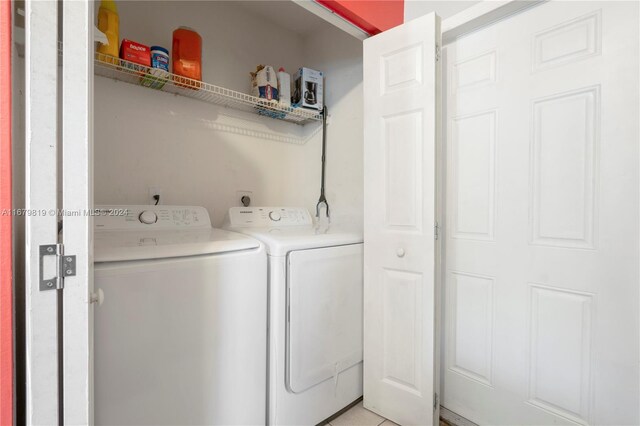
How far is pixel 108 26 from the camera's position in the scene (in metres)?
1.44

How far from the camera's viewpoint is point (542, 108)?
1.31 m

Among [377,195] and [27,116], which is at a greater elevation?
[27,116]

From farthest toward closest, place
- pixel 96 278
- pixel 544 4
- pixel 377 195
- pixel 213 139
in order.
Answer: pixel 213 139
pixel 377 195
pixel 544 4
pixel 96 278

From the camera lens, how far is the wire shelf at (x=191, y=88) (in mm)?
1535

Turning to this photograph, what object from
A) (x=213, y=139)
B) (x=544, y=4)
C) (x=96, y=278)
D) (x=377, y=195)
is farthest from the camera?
(x=213, y=139)

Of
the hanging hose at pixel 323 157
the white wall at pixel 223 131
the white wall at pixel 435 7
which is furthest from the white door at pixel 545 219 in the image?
the hanging hose at pixel 323 157

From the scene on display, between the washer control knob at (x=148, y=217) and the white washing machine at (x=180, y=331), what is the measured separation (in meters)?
0.18

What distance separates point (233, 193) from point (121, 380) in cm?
138

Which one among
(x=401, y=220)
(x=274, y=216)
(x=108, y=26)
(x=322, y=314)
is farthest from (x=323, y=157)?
(x=108, y=26)

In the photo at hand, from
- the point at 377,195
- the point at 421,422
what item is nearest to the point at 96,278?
the point at 377,195

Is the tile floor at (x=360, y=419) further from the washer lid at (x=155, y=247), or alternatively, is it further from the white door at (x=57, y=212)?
the white door at (x=57, y=212)

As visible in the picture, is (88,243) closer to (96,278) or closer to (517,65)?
(96,278)

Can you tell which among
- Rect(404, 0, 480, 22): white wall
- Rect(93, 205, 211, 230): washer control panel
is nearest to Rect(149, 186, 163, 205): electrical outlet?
Rect(93, 205, 211, 230): washer control panel

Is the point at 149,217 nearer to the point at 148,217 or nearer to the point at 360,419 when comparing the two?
the point at 148,217
